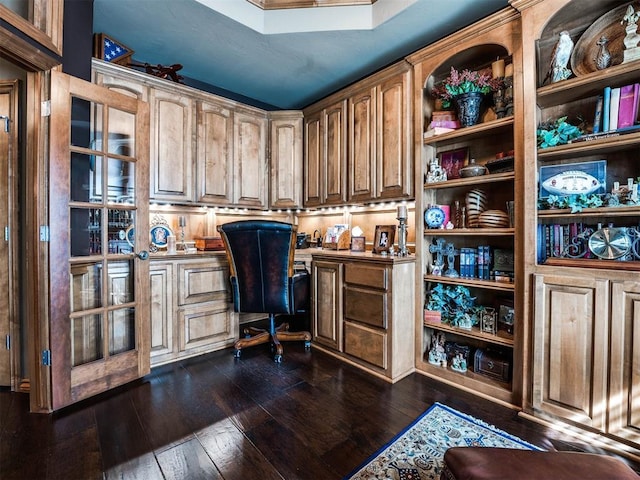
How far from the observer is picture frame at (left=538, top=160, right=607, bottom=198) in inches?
72.3

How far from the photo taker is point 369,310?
2.53 meters

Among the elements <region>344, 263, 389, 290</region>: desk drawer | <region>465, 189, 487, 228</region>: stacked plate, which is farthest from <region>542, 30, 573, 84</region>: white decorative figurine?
<region>344, 263, 389, 290</region>: desk drawer

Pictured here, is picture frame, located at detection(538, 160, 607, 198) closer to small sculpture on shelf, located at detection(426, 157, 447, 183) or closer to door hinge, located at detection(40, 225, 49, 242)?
small sculpture on shelf, located at detection(426, 157, 447, 183)

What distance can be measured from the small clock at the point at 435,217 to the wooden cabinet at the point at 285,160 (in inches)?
66.2

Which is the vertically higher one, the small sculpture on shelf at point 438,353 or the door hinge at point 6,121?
the door hinge at point 6,121

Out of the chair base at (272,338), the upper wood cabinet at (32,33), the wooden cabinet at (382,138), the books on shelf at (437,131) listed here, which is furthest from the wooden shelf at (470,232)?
the upper wood cabinet at (32,33)

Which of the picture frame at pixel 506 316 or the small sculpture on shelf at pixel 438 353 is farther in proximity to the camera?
the small sculpture on shelf at pixel 438 353

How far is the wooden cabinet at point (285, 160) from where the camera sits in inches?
146

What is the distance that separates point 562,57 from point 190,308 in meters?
3.26

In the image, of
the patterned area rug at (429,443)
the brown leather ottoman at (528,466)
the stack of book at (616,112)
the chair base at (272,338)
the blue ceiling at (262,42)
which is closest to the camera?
the brown leather ottoman at (528,466)

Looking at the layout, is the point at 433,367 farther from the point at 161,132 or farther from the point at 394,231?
the point at 161,132

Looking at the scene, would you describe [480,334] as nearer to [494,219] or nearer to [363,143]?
[494,219]

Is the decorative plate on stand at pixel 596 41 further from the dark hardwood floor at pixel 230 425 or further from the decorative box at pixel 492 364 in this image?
the dark hardwood floor at pixel 230 425

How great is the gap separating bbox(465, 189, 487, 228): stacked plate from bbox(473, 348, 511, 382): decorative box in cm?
96
